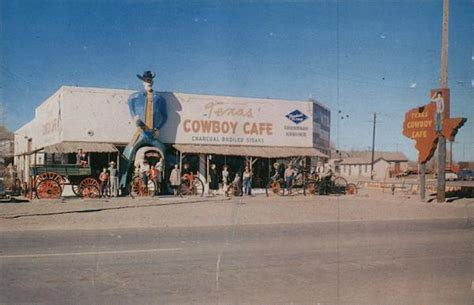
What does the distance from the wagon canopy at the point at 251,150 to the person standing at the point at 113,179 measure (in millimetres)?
4005

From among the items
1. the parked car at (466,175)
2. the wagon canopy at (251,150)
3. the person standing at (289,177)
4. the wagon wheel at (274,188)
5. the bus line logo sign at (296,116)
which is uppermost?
the bus line logo sign at (296,116)

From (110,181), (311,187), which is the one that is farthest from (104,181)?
(311,187)

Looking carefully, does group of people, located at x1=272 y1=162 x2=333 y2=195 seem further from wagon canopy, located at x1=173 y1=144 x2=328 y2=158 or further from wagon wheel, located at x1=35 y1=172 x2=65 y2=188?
wagon wheel, located at x1=35 y1=172 x2=65 y2=188

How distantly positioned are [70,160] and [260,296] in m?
20.6

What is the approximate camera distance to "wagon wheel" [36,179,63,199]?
64.8 ft

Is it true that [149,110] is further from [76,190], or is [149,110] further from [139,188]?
[76,190]

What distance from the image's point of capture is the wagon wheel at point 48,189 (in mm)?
19750

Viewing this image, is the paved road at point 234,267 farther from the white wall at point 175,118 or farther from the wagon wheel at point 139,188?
the white wall at point 175,118

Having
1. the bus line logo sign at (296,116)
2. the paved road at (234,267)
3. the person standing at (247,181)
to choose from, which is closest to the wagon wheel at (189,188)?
the person standing at (247,181)

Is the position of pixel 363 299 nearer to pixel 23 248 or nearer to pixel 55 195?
pixel 23 248

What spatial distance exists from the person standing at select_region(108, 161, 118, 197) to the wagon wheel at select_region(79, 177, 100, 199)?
0.83 m

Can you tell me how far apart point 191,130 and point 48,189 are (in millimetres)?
8380

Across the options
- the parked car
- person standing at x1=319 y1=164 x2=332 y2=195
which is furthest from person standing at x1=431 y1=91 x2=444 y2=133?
the parked car

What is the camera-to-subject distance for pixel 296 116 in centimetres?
2794
